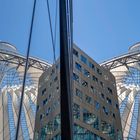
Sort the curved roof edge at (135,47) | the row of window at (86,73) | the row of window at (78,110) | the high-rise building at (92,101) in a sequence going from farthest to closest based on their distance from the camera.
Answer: the curved roof edge at (135,47) → the row of window at (86,73) → the high-rise building at (92,101) → the row of window at (78,110)

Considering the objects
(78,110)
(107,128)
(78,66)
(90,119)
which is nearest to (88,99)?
(90,119)

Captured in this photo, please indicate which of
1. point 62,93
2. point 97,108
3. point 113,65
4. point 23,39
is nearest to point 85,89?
point 97,108

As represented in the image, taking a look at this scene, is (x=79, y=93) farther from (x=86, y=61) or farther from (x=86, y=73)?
(x=86, y=61)

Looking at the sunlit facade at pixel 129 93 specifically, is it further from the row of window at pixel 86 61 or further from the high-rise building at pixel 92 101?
the high-rise building at pixel 92 101

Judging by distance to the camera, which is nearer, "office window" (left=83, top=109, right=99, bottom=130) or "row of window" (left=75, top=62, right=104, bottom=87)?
"office window" (left=83, top=109, right=99, bottom=130)

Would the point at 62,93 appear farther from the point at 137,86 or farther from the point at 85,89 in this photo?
the point at 137,86

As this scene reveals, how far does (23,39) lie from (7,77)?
3816cm

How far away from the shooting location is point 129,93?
49.2m

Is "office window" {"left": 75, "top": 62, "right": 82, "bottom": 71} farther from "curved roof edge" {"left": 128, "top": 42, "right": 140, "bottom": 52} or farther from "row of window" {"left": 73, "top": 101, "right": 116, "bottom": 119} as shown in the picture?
"curved roof edge" {"left": 128, "top": 42, "right": 140, "bottom": 52}

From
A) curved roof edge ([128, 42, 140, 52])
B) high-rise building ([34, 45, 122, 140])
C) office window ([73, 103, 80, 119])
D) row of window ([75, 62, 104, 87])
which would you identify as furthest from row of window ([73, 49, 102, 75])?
curved roof edge ([128, 42, 140, 52])

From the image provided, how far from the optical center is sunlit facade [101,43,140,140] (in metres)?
45.2

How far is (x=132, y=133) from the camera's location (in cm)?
4788

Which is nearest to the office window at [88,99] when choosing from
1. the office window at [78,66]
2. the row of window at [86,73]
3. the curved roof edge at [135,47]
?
the row of window at [86,73]

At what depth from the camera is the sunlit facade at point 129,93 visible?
45.2m
